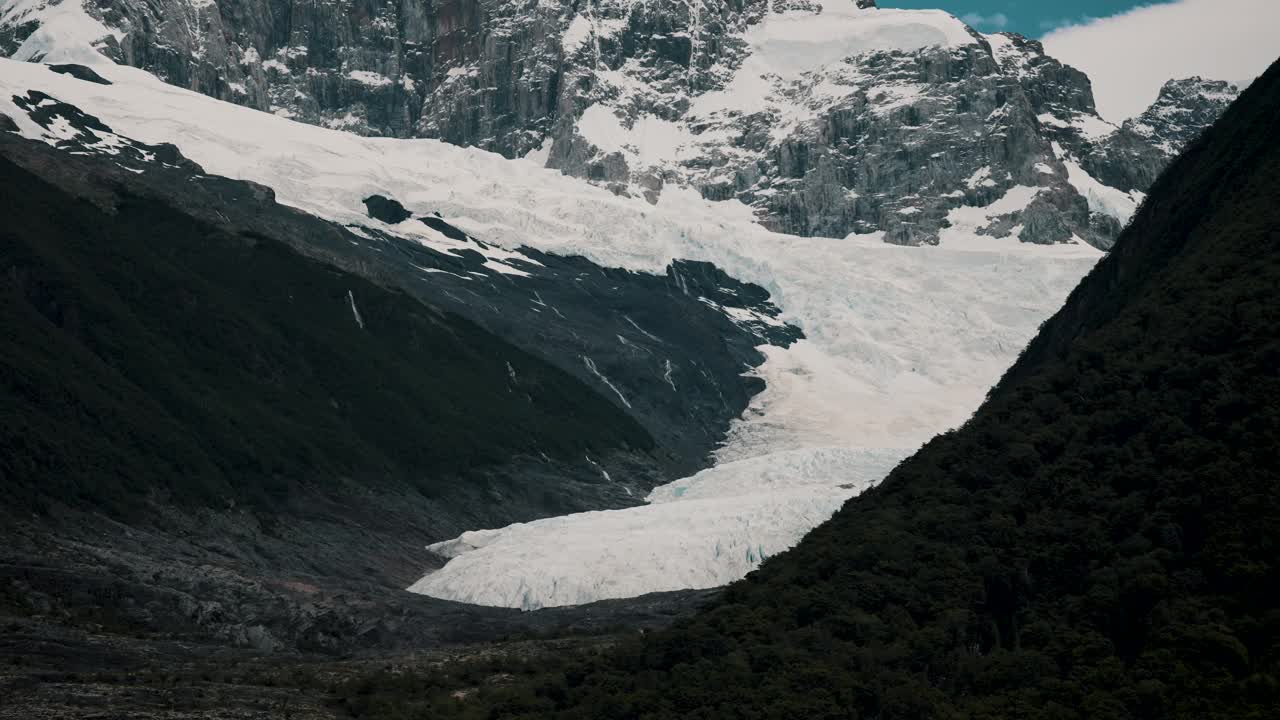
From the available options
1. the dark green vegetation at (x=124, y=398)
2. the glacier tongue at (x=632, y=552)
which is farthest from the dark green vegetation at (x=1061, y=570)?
the dark green vegetation at (x=124, y=398)

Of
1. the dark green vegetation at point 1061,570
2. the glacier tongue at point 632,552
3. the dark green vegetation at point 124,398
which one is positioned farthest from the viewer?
the glacier tongue at point 632,552

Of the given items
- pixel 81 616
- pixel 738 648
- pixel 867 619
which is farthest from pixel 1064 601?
pixel 81 616

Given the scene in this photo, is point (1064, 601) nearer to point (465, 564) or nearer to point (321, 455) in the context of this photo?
point (465, 564)

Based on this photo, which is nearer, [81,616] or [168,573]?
[81,616]

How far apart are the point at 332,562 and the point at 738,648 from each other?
2806 inches

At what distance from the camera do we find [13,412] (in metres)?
151

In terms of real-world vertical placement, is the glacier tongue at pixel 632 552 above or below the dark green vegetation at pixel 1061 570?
below

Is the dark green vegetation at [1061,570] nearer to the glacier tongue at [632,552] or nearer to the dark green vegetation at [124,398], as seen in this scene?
the glacier tongue at [632,552]

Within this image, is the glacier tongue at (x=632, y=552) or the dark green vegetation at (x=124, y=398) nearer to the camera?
the dark green vegetation at (x=124, y=398)

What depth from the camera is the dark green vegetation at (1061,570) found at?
280ft

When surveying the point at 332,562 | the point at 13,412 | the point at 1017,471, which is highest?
the point at 1017,471

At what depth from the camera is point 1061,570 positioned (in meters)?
97.1

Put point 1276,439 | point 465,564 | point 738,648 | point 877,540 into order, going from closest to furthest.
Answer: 1. point 1276,439
2. point 738,648
3. point 877,540
4. point 465,564

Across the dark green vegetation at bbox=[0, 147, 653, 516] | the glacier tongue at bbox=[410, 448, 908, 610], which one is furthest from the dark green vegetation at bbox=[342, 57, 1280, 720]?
the dark green vegetation at bbox=[0, 147, 653, 516]
